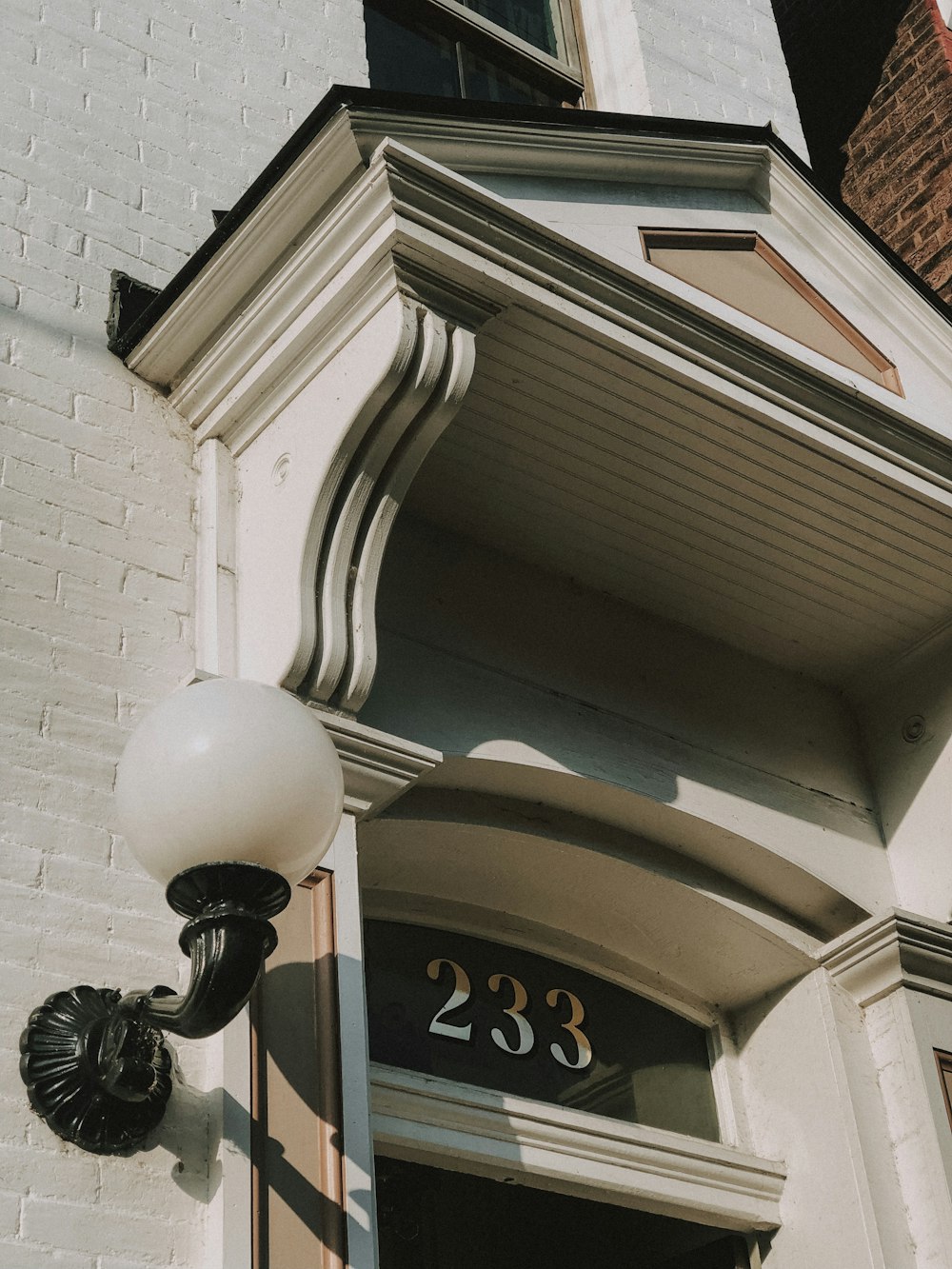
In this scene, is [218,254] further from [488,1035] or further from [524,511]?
[488,1035]

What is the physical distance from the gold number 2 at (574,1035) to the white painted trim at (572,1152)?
253 millimetres

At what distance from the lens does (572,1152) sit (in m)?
3.80

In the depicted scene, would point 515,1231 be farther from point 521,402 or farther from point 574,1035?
point 521,402

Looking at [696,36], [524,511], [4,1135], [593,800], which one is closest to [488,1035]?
[593,800]

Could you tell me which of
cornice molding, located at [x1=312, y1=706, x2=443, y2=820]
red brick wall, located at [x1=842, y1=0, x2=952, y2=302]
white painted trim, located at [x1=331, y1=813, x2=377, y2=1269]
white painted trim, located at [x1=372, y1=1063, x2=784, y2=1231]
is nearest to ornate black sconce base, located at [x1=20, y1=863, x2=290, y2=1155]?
white painted trim, located at [x1=331, y1=813, x2=377, y2=1269]

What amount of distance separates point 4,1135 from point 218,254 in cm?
187

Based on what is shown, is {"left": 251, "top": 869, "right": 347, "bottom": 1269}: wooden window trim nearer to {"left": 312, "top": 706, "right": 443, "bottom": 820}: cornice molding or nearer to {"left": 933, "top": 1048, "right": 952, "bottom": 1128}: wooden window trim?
{"left": 312, "top": 706, "right": 443, "bottom": 820}: cornice molding

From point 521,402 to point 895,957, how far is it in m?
1.62

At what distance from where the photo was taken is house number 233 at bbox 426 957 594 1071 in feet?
13.1

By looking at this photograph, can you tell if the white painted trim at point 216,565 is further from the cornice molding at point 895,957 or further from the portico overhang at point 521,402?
the cornice molding at point 895,957

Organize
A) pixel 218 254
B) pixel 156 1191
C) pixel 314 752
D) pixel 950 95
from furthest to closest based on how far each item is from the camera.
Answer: pixel 950 95
pixel 218 254
pixel 156 1191
pixel 314 752

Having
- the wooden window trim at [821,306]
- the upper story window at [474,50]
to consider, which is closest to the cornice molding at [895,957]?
the wooden window trim at [821,306]

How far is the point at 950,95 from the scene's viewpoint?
6.87 m

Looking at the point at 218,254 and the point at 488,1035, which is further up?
the point at 218,254
